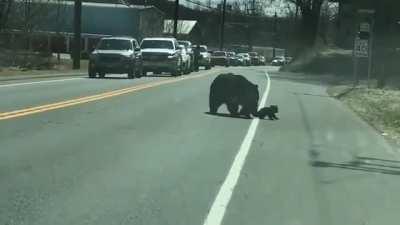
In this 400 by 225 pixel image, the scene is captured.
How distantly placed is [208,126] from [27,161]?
6283 mm

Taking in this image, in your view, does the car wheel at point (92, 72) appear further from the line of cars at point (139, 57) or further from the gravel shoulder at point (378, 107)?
the gravel shoulder at point (378, 107)

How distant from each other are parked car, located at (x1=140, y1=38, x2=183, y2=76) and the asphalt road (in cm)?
2228

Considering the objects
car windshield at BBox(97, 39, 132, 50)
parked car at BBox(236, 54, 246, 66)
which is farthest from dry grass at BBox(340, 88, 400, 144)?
parked car at BBox(236, 54, 246, 66)

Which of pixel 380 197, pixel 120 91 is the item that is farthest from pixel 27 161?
pixel 120 91

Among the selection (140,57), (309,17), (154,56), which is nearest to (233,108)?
(140,57)

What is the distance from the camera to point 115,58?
118ft

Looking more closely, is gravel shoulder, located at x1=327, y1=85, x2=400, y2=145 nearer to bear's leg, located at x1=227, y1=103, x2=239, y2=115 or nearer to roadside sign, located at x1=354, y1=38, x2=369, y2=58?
roadside sign, located at x1=354, y1=38, x2=369, y2=58

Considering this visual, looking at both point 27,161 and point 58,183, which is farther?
point 27,161

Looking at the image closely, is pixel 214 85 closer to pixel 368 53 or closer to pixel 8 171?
pixel 8 171

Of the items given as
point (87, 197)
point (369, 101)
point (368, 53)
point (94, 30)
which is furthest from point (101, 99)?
point (94, 30)

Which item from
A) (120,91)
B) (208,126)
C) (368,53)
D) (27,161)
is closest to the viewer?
(27,161)

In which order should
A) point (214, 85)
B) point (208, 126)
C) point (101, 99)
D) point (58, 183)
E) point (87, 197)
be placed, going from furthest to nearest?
1. point (101, 99)
2. point (214, 85)
3. point (208, 126)
4. point (58, 183)
5. point (87, 197)

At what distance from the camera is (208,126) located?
53.2ft

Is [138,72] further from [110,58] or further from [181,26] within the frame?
[181,26]
